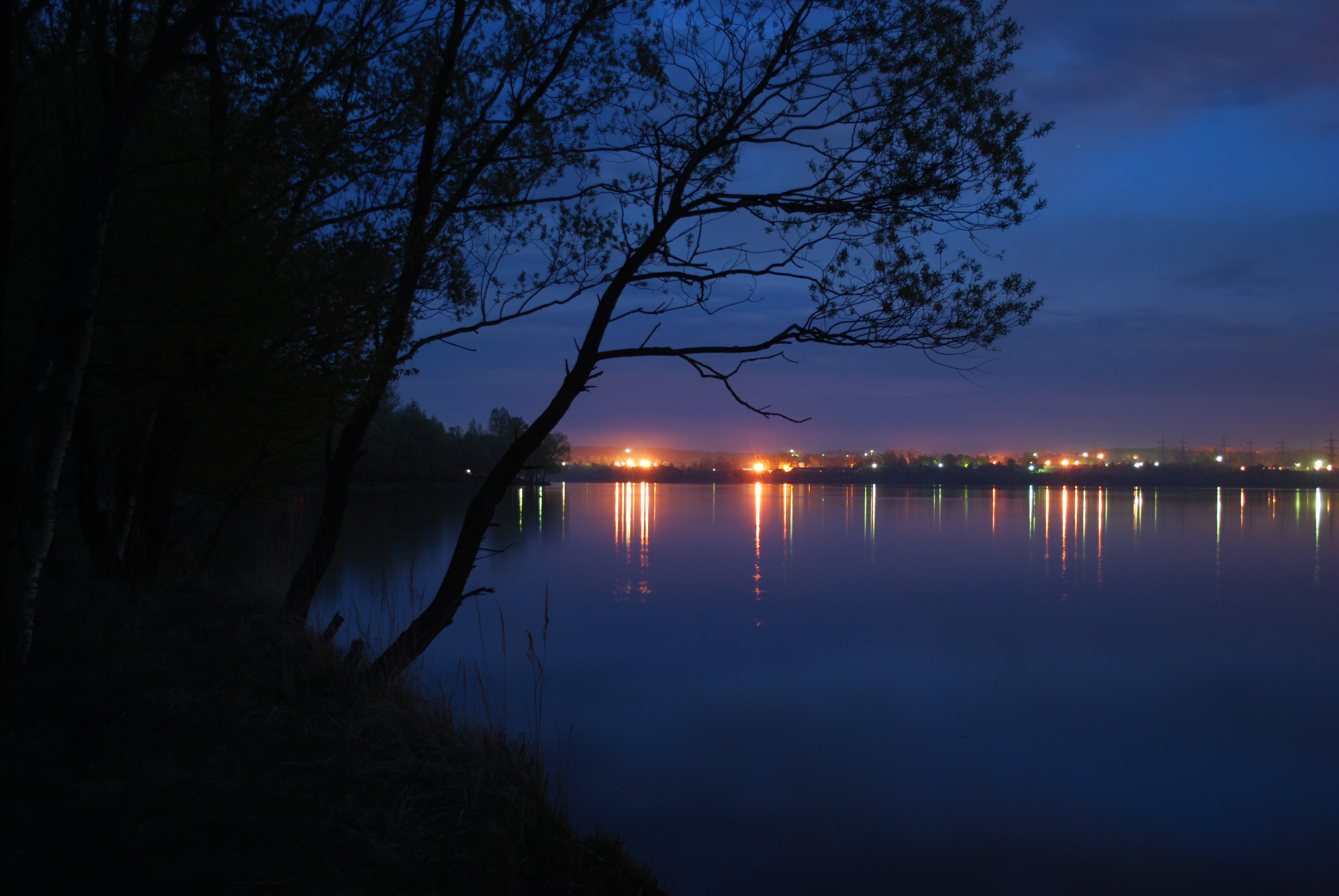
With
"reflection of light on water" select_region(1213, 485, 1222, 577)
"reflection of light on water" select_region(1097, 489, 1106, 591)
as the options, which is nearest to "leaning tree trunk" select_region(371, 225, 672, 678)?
"reflection of light on water" select_region(1097, 489, 1106, 591)

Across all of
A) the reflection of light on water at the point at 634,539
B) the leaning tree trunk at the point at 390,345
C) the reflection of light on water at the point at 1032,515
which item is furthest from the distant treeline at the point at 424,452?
the leaning tree trunk at the point at 390,345

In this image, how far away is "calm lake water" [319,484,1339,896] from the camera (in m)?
7.16

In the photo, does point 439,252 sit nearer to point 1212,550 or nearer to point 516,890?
point 516,890

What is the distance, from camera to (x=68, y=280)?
195 inches

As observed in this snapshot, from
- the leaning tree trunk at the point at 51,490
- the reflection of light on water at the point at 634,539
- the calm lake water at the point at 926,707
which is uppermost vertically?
the leaning tree trunk at the point at 51,490

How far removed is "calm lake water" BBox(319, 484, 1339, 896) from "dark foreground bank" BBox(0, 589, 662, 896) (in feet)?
A: 5.34

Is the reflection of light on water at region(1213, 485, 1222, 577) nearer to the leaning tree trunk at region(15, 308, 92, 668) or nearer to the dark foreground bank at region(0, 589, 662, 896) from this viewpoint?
the dark foreground bank at region(0, 589, 662, 896)

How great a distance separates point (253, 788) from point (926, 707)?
8745 millimetres

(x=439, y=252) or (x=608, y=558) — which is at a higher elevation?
(x=439, y=252)

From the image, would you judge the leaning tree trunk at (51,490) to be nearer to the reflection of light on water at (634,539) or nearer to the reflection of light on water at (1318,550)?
the reflection of light on water at (634,539)

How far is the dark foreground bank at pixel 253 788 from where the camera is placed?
3.79 meters

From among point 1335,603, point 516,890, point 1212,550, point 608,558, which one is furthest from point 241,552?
point 1212,550

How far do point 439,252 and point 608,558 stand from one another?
1857cm

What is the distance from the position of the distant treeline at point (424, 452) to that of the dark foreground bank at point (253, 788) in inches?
2290
